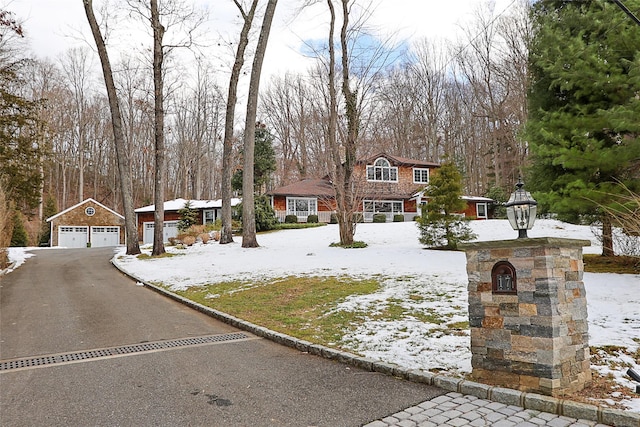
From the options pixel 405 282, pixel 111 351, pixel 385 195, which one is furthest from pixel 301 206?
pixel 111 351

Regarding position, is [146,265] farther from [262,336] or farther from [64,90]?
[64,90]

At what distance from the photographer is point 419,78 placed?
31531 mm

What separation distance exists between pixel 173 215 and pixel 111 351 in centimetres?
2709

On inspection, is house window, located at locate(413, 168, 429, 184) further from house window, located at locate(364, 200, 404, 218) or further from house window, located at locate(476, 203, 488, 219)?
house window, located at locate(476, 203, 488, 219)

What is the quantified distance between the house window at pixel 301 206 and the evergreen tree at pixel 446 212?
51.6 ft

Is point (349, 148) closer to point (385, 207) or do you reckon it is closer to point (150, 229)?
point (385, 207)

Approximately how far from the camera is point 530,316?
353 cm

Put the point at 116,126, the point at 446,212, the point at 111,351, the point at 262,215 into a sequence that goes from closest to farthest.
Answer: the point at 111,351, the point at 446,212, the point at 116,126, the point at 262,215

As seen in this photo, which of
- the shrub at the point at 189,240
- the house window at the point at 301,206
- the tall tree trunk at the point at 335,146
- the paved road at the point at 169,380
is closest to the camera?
the paved road at the point at 169,380

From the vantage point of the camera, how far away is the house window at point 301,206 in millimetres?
29453

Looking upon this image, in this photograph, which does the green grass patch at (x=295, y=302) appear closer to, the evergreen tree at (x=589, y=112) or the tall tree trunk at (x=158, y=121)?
the evergreen tree at (x=589, y=112)

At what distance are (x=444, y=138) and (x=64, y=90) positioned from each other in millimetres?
30842

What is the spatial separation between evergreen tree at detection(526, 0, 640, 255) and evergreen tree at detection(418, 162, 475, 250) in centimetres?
393

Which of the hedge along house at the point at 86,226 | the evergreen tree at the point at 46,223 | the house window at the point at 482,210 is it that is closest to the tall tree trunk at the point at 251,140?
the house window at the point at 482,210
